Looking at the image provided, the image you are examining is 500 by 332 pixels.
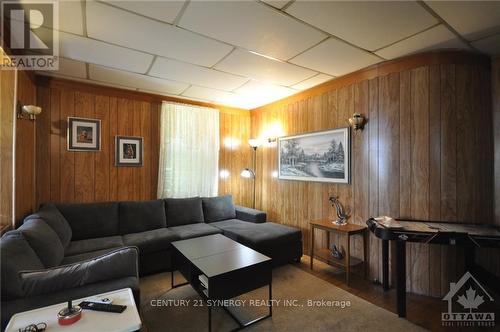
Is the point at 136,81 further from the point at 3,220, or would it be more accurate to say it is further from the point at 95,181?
the point at 3,220

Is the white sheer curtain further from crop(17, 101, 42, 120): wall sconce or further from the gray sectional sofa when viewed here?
crop(17, 101, 42, 120): wall sconce

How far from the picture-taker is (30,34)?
2.15 metres

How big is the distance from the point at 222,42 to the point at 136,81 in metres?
1.71

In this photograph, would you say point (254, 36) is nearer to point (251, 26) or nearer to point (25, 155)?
point (251, 26)

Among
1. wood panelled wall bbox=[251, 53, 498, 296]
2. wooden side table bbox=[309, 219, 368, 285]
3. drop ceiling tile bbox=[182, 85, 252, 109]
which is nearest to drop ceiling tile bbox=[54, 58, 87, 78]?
drop ceiling tile bbox=[182, 85, 252, 109]

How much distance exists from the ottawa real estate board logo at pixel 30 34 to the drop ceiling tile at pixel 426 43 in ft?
9.78

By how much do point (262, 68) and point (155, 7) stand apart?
1.41m

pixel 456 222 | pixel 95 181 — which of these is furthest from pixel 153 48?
pixel 456 222

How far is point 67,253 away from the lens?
2527 millimetres

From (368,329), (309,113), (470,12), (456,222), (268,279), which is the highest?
(470,12)

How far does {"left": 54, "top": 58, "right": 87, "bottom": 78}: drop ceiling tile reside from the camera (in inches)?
109

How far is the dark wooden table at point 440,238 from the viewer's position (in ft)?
6.66

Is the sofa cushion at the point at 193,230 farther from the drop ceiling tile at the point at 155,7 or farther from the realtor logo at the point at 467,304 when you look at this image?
the realtor logo at the point at 467,304

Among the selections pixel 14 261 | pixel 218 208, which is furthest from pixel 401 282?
pixel 14 261
